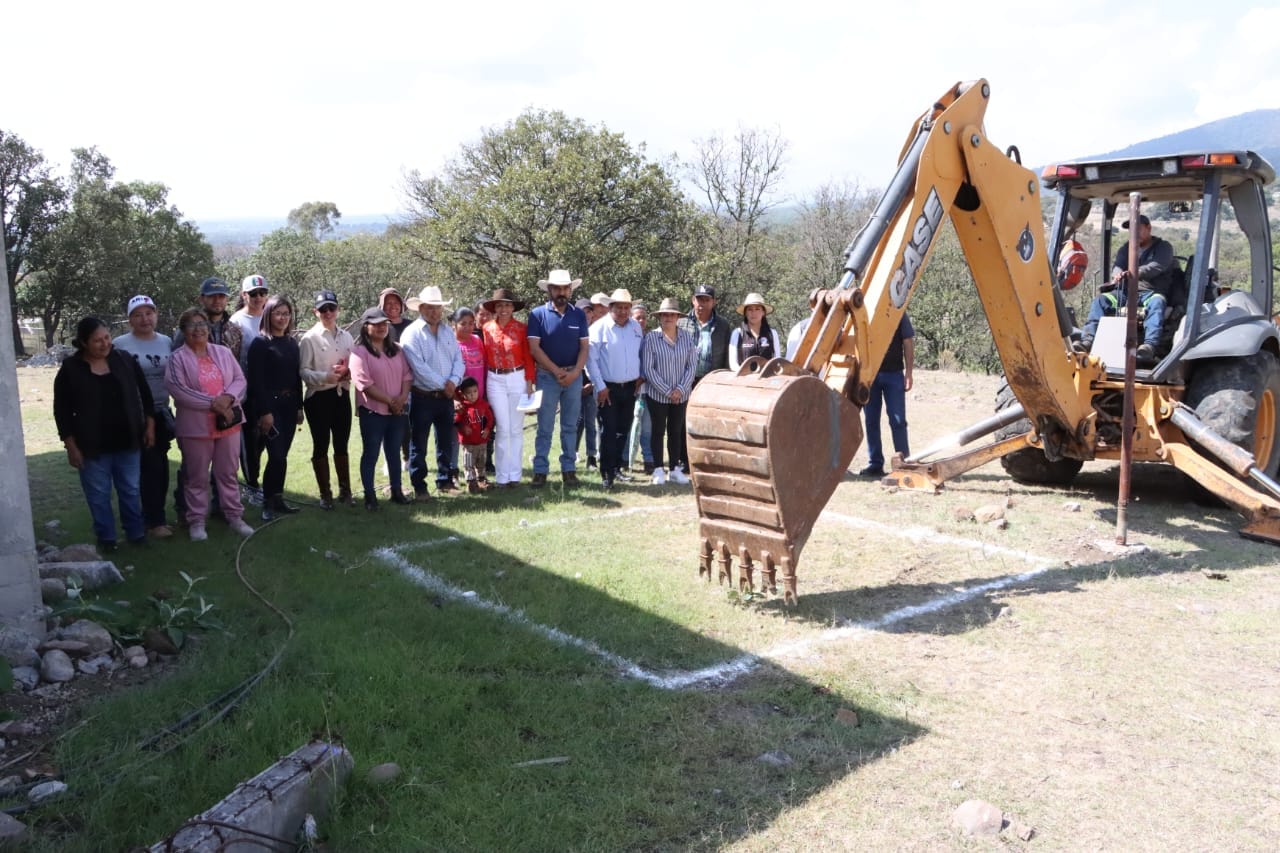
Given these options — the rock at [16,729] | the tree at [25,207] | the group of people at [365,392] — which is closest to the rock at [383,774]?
the rock at [16,729]

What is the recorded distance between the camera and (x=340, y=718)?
13.6 feet

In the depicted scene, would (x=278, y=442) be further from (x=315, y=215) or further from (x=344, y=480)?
(x=315, y=215)

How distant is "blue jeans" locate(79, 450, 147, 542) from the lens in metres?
6.58

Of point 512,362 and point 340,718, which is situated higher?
point 512,362

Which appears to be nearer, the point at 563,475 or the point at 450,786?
the point at 450,786

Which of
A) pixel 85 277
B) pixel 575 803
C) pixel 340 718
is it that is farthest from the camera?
pixel 85 277

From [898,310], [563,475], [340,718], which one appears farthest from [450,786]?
[563,475]

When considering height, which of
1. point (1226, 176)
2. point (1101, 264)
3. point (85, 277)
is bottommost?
point (1101, 264)

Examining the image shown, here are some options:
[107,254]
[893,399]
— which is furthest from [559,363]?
[107,254]

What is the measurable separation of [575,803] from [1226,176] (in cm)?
718

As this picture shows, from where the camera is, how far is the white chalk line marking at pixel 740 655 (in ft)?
15.5

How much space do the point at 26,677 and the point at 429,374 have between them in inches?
165

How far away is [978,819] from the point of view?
338 centimetres

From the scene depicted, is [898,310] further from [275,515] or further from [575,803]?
[275,515]
